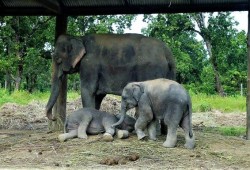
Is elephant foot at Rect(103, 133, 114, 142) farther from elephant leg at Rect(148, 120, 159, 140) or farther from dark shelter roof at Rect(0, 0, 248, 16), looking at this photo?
dark shelter roof at Rect(0, 0, 248, 16)

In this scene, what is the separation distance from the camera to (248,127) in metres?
7.83

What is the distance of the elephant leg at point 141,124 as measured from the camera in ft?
21.3

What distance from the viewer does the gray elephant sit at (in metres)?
6.27

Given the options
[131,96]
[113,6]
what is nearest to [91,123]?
[131,96]

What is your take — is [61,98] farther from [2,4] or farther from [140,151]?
[140,151]

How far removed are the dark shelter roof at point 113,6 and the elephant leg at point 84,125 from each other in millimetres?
2362

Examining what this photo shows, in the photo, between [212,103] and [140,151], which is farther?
[212,103]

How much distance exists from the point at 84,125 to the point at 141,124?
3.02 ft

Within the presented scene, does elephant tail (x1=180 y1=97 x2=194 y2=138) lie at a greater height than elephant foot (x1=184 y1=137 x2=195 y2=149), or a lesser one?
greater

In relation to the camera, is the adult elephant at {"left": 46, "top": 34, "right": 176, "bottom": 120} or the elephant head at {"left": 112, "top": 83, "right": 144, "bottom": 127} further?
the adult elephant at {"left": 46, "top": 34, "right": 176, "bottom": 120}

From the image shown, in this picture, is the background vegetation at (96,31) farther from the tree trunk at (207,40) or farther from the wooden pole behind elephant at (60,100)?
the wooden pole behind elephant at (60,100)

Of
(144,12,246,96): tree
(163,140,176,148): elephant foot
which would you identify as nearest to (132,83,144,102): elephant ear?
(163,140,176,148): elephant foot

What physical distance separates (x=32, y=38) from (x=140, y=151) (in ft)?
63.4

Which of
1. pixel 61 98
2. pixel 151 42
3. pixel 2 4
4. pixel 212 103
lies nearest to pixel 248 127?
pixel 151 42
